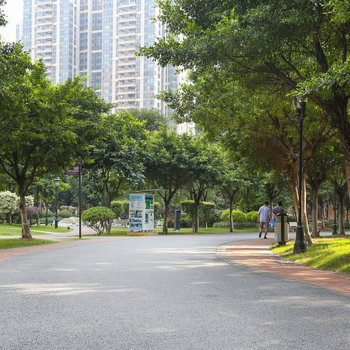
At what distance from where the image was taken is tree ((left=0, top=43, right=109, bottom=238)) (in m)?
19.3

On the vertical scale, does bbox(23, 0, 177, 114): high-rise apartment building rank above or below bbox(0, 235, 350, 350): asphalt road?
above

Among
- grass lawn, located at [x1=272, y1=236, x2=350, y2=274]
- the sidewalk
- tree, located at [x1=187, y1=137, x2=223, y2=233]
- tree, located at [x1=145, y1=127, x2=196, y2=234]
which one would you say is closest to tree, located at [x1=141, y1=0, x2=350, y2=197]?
grass lawn, located at [x1=272, y1=236, x2=350, y2=274]

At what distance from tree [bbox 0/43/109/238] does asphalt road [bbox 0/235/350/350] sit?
10.1 m

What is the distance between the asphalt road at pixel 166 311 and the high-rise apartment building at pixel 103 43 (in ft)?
398

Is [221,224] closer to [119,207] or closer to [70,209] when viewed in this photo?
[119,207]

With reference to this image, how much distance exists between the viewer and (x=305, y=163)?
1981 cm

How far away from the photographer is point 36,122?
2212 centimetres

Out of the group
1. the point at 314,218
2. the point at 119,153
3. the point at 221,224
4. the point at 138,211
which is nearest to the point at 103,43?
the point at 221,224

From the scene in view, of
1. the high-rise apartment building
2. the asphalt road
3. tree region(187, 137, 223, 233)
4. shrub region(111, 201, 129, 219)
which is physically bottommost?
the asphalt road

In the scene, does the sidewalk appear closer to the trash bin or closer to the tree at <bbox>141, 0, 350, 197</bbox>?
the trash bin

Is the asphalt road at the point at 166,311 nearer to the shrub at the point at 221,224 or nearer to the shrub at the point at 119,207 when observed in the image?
the shrub at the point at 221,224

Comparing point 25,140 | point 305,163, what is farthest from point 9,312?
point 25,140

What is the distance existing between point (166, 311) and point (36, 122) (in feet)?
55.9

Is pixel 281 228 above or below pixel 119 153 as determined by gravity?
below
